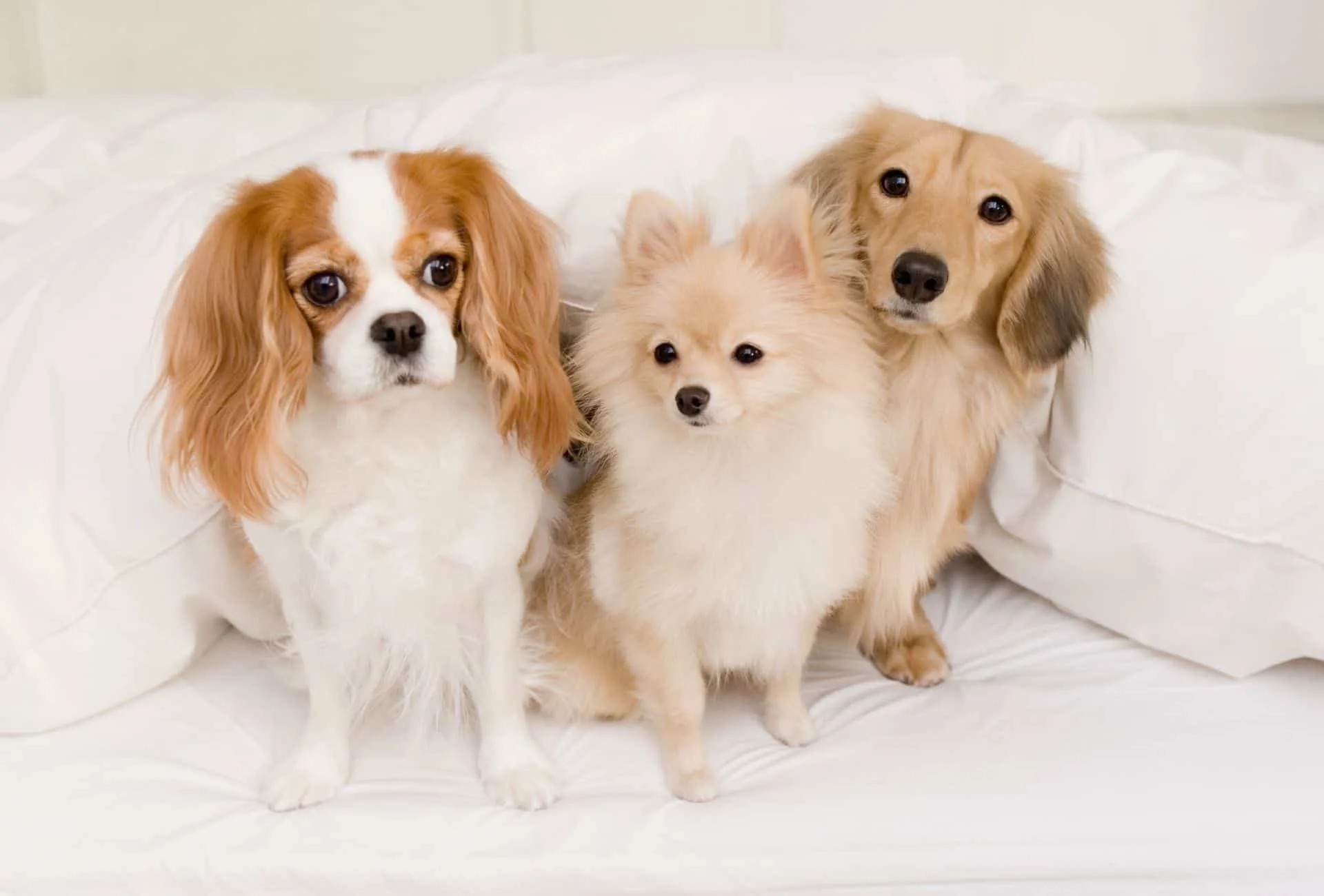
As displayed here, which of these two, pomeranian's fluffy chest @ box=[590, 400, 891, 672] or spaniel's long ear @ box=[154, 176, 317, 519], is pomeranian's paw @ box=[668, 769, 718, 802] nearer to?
pomeranian's fluffy chest @ box=[590, 400, 891, 672]

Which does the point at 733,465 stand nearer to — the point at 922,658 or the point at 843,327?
the point at 843,327

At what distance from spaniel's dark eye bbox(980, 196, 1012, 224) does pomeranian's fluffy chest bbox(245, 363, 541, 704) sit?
709mm

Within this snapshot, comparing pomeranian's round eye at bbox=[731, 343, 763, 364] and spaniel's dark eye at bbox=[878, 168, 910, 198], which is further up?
spaniel's dark eye at bbox=[878, 168, 910, 198]

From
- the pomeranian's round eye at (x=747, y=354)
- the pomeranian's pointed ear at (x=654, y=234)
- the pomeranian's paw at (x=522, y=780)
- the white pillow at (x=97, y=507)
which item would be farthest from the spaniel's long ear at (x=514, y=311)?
the white pillow at (x=97, y=507)

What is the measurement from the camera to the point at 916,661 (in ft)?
5.32

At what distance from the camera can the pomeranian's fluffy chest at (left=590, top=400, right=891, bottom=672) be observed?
1338 mm

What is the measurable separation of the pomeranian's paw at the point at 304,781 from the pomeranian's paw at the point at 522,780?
0.20 meters

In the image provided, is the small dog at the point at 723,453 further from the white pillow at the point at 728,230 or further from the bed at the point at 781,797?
the white pillow at the point at 728,230

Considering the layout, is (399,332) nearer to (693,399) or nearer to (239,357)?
(239,357)

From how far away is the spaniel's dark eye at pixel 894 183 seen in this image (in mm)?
1444

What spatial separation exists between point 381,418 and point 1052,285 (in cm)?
91

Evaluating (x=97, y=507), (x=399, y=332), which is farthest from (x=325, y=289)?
(x=97, y=507)

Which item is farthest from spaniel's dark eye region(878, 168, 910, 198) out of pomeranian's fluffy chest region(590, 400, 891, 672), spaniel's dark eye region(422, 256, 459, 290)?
spaniel's dark eye region(422, 256, 459, 290)

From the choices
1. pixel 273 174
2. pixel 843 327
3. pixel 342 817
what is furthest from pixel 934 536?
pixel 273 174
